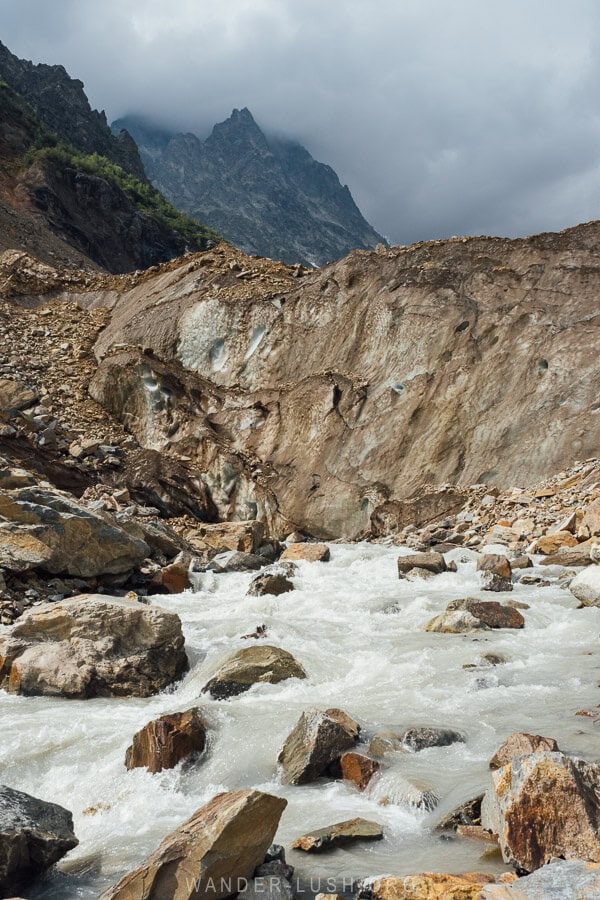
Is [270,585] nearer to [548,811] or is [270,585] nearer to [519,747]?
[519,747]

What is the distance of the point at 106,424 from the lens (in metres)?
24.1

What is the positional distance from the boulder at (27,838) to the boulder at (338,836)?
1.76 meters

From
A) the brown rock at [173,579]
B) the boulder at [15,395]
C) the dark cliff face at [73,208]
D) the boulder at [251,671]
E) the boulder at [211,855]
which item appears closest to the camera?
the boulder at [211,855]

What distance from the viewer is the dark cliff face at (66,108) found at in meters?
73.4

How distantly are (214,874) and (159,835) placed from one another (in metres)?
1.67

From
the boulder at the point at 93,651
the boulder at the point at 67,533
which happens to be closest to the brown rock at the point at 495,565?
the boulder at the point at 93,651

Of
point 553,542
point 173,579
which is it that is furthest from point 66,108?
point 553,542

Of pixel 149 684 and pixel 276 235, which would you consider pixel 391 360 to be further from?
pixel 276 235

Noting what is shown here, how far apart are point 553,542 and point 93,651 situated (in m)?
9.78

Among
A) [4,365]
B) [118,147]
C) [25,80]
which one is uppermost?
[25,80]

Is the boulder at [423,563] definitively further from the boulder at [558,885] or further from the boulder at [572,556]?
the boulder at [558,885]

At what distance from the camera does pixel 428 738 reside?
6.38m

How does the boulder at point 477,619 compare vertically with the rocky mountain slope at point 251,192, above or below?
below

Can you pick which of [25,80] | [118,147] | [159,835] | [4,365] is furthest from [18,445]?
[25,80]
